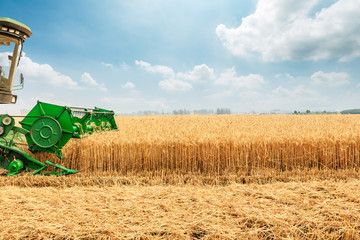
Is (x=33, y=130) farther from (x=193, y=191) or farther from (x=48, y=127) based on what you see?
(x=193, y=191)

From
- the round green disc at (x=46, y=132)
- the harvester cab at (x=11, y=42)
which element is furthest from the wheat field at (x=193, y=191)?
the harvester cab at (x=11, y=42)

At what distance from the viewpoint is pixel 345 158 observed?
482 cm

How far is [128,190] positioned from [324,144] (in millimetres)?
4764

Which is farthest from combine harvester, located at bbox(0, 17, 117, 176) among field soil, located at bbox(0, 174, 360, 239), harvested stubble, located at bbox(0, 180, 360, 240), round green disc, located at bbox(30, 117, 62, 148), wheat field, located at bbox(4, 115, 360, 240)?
harvested stubble, located at bbox(0, 180, 360, 240)

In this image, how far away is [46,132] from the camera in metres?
4.51

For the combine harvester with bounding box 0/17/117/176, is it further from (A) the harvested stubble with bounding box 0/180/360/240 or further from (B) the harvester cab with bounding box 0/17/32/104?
(A) the harvested stubble with bounding box 0/180/360/240

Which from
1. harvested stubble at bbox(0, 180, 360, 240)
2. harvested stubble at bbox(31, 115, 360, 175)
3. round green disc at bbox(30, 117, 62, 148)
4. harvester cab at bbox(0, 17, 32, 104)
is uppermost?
harvester cab at bbox(0, 17, 32, 104)

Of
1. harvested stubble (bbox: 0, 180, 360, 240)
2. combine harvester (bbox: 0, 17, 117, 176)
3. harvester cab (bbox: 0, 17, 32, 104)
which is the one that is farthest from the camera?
harvester cab (bbox: 0, 17, 32, 104)

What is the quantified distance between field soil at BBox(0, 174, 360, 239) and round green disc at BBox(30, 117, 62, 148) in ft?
3.92

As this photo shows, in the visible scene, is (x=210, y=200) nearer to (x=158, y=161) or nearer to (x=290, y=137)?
(x=158, y=161)

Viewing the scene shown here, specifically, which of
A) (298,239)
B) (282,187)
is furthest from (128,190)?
(282,187)

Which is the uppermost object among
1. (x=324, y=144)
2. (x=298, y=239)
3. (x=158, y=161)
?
(x=324, y=144)

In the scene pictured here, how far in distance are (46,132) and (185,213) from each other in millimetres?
3849

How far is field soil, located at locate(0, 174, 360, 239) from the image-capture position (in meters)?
2.22
